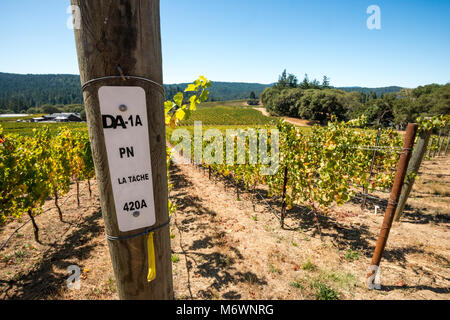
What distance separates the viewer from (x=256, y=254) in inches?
169

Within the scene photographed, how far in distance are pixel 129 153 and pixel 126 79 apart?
312 mm

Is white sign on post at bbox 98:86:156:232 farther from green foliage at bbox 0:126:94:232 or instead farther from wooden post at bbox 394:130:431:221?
wooden post at bbox 394:130:431:221

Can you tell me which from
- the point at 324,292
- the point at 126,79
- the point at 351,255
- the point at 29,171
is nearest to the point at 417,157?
the point at 351,255

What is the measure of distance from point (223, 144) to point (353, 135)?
4593 mm

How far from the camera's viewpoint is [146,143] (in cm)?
97


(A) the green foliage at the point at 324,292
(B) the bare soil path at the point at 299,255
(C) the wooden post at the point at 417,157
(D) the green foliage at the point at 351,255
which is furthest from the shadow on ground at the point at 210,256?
(C) the wooden post at the point at 417,157

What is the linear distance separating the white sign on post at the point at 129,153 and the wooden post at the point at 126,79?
3cm

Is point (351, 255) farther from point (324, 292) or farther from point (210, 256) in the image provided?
point (210, 256)

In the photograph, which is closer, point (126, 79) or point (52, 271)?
point (126, 79)

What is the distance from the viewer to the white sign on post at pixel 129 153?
876 mm

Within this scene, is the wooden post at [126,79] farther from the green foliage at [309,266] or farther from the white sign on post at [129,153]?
the green foliage at [309,266]

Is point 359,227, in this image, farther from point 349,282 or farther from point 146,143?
point 146,143

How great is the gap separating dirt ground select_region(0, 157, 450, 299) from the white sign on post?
2.96 metres

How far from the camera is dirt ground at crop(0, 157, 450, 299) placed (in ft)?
11.2
